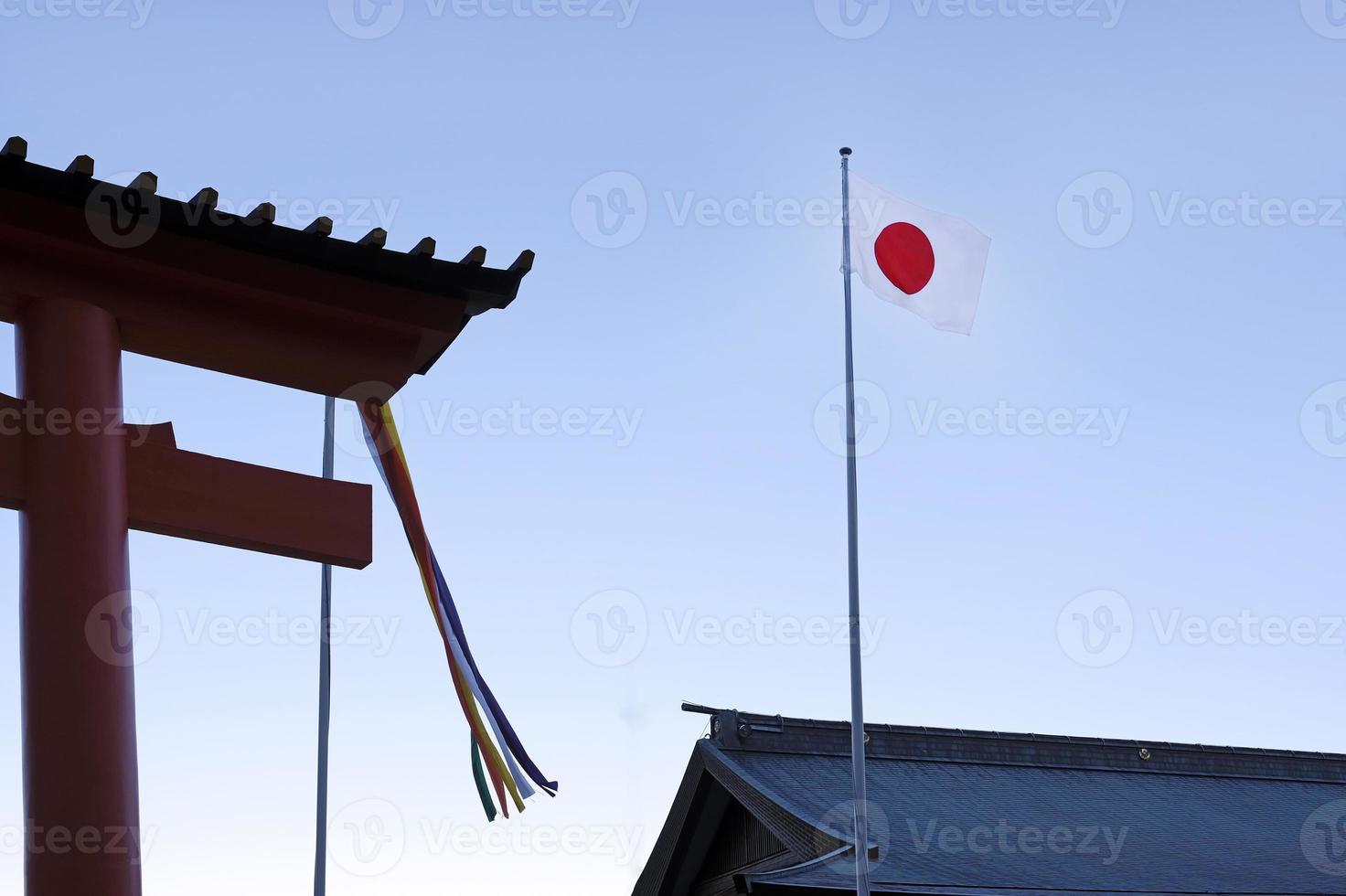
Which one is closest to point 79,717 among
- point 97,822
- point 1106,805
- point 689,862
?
point 97,822

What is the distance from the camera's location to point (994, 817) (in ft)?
62.6

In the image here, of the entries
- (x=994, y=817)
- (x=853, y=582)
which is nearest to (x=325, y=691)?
(x=853, y=582)

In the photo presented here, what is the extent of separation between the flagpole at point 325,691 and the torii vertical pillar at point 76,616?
6.90 meters

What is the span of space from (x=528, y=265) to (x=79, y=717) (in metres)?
2.90

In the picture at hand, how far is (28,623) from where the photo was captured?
5895mm

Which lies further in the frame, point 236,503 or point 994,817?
point 994,817

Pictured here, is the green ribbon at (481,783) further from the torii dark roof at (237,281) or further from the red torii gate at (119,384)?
the torii dark roof at (237,281)

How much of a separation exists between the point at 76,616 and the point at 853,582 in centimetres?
799

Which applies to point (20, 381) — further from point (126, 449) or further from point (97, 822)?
point (97, 822)

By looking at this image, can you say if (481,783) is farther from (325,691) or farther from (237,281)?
(325,691)

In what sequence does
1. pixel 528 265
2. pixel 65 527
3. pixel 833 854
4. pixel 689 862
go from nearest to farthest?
pixel 65 527 < pixel 528 265 < pixel 833 854 < pixel 689 862

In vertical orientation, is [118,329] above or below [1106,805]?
above

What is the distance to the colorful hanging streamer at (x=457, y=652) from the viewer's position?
709 centimetres

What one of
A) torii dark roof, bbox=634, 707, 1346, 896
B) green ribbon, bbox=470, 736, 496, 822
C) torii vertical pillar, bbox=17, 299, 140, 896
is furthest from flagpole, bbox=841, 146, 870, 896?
torii vertical pillar, bbox=17, 299, 140, 896
